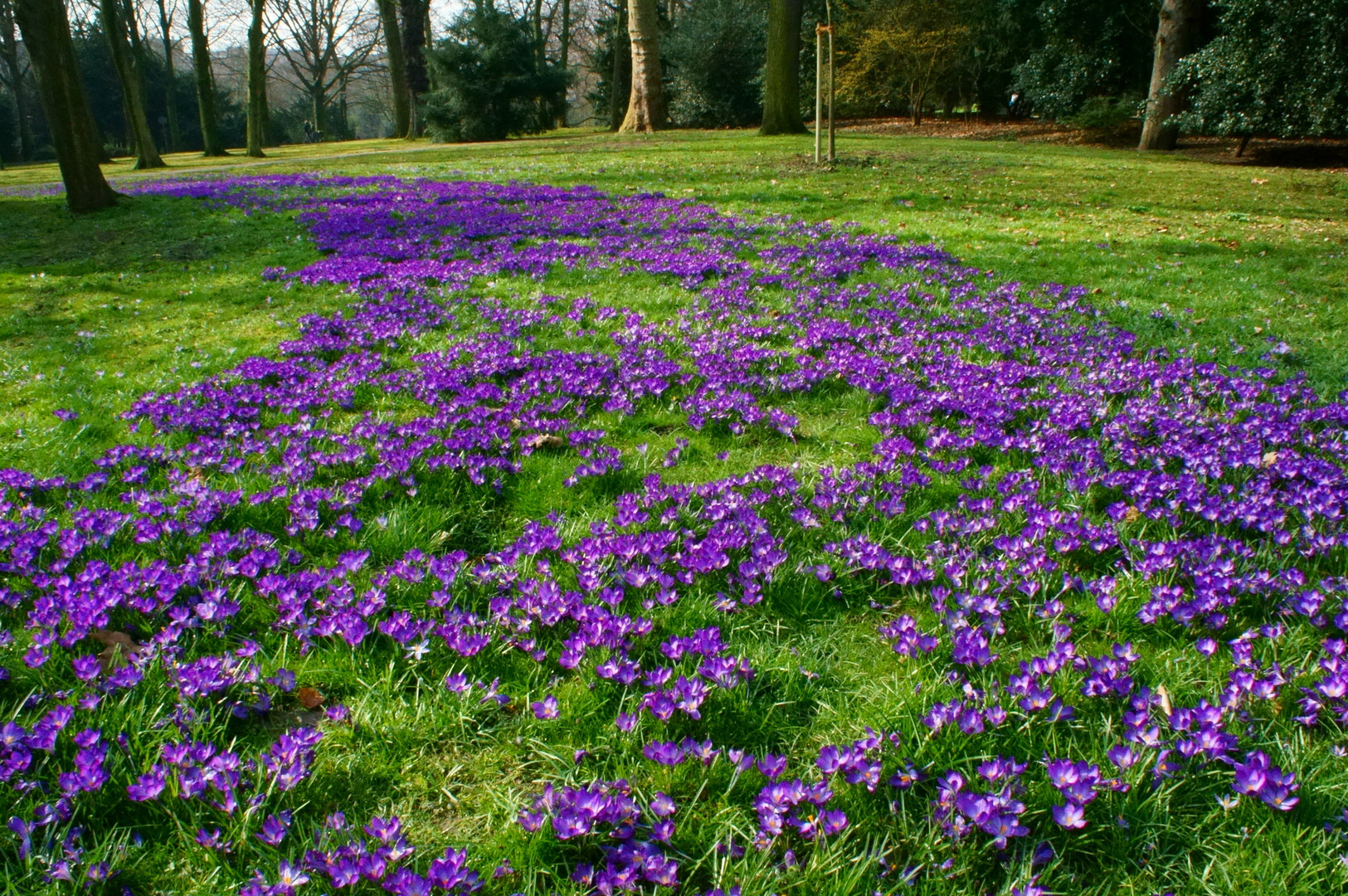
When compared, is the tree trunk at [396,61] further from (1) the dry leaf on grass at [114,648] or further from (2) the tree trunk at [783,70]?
(1) the dry leaf on grass at [114,648]

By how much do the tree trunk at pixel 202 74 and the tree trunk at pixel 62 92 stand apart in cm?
2117

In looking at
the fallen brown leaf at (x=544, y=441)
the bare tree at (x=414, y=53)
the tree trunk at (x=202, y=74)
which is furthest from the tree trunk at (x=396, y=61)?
the fallen brown leaf at (x=544, y=441)

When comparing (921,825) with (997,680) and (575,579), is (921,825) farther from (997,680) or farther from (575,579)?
(575,579)

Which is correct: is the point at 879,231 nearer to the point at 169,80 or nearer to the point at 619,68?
the point at 619,68

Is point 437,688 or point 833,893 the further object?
point 437,688

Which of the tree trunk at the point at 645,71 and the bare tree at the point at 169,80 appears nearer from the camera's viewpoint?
the tree trunk at the point at 645,71

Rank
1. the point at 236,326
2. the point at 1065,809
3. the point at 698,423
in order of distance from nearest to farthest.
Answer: the point at 1065,809 < the point at 698,423 < the point at 236,326

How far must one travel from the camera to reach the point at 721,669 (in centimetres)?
257

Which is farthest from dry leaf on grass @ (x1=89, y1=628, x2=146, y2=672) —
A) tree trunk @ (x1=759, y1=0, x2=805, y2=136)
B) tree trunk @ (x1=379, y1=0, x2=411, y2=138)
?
tree trunk @ (x1=379, y1=0, x2=411, y2=138)

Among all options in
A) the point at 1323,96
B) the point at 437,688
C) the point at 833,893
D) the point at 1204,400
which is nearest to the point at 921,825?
the point at 833,893

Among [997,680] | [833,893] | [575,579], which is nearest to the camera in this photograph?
[833,893]

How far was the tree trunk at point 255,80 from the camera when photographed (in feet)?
106

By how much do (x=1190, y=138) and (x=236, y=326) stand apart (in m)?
34.8

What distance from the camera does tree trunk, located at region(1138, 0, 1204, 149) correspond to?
2342cm
